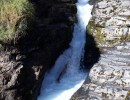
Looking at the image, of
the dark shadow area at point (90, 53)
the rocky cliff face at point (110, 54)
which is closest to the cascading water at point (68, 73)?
the dark shadow area at point (90, 53)

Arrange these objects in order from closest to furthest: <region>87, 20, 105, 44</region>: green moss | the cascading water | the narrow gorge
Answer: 1. the narrow gorge
2. the cascading water
3. <region>87, 20, 105, 44</region>: green moss

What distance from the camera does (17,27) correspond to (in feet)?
40.4

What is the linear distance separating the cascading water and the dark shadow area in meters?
0.23

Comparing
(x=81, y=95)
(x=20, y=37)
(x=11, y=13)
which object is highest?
(x=11, y=13)

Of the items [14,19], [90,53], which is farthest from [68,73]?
[14,19]

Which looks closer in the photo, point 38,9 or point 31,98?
point 31,98

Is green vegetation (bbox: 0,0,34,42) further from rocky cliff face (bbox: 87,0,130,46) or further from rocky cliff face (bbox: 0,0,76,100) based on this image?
rocky cliff face (bbox: 87,0,130,46)

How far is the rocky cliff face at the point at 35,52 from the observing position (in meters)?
11.9

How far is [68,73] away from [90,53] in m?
1.47

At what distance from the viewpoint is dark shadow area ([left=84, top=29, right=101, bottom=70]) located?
14.7 m

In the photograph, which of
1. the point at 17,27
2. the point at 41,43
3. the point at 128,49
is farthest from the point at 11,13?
the point at 128,49

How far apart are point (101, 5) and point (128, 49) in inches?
137

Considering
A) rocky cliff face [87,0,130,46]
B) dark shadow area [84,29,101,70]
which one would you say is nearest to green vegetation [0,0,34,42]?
dark shadow area [84,29,101,70]

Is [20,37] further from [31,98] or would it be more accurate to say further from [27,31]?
[31,98]
